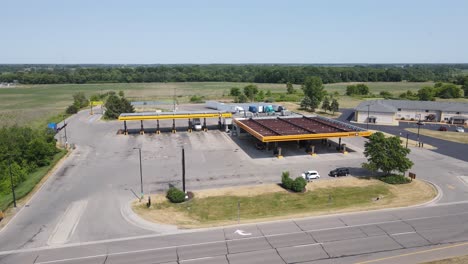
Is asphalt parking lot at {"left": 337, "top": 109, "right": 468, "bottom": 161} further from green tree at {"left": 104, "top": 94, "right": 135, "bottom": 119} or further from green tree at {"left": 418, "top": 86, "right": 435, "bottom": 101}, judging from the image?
green tree at {"left": 104, "top": 94, "right": 135, "bottom": 119}

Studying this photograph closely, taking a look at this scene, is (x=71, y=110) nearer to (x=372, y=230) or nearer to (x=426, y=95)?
(x=372, y=230)

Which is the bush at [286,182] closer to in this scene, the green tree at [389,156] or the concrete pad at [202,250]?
the green tree at [389,156]

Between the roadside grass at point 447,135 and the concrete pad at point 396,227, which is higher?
the roadside grass at point 447,135

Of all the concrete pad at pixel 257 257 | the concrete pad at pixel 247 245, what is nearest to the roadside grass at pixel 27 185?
the concrete pad at pixel 247 245

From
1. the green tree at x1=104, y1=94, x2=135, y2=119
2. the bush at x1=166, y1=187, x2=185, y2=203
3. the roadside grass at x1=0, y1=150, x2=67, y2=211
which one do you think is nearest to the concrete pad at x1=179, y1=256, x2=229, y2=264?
the bush at x1=166, y1=187, x2=185, y2=203

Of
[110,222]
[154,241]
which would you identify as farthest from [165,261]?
[110,222]
